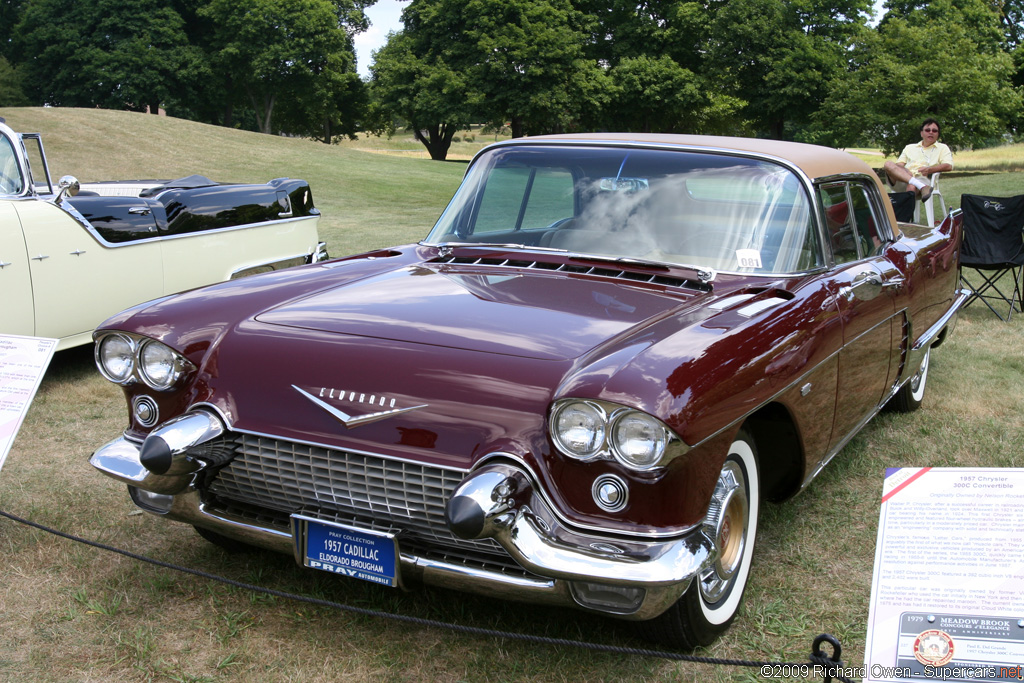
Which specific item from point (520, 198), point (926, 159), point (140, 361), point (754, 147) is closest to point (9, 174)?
point (140, 361)

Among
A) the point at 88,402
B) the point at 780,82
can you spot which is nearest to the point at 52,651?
the point at 88,402

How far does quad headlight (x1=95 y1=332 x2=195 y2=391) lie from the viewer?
9.80ft

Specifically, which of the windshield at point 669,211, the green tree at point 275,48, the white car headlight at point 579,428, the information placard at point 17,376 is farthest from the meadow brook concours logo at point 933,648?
the green tree at point 275,48

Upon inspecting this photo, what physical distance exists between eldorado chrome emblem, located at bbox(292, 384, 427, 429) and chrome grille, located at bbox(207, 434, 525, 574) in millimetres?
103

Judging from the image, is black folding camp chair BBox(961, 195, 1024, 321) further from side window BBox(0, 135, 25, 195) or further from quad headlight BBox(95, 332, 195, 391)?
side window BBox(0, 135, 25, 195)

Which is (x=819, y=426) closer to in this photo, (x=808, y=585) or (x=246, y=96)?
(x=808, y=585)

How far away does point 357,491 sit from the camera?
103 inches

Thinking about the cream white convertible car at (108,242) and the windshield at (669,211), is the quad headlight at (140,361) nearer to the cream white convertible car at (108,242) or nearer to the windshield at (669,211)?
the windshield at (669,211)

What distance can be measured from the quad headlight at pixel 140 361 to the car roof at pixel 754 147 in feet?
6.27

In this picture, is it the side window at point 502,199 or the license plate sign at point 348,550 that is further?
the side window at point 502,199

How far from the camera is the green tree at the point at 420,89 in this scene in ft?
149

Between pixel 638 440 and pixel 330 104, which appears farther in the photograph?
pixel 330 104

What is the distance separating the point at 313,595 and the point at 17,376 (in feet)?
5.27

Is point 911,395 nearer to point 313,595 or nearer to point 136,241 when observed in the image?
point 313,595
